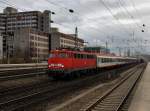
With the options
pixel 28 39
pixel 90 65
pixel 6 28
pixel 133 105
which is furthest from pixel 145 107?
pixel 6 28

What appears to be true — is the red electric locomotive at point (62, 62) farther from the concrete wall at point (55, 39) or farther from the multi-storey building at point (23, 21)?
the multi-storey building at point (23, 21)

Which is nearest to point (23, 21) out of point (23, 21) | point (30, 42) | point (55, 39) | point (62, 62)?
point (23, 21)

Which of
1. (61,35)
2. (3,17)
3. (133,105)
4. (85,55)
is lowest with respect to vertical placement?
(133,105)

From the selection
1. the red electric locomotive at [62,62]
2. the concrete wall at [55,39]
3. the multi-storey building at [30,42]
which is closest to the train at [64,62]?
the red electric locomotive at [62,62]

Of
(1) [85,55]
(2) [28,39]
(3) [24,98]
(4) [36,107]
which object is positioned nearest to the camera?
(4) [36,107]

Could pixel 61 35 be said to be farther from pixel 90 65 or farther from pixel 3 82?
pixel 3 82

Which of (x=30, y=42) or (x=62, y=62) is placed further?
(x=30, y=42)

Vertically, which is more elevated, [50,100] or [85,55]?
[85,55]

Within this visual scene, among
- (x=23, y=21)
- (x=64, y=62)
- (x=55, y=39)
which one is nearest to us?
(x=64, y=62)

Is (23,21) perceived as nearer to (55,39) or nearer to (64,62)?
(55,39)

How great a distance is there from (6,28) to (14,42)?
3662 centimetres

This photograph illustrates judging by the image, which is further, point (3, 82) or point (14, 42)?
point (14, 42)

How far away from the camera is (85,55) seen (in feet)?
122

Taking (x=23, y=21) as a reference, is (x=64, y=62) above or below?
below
